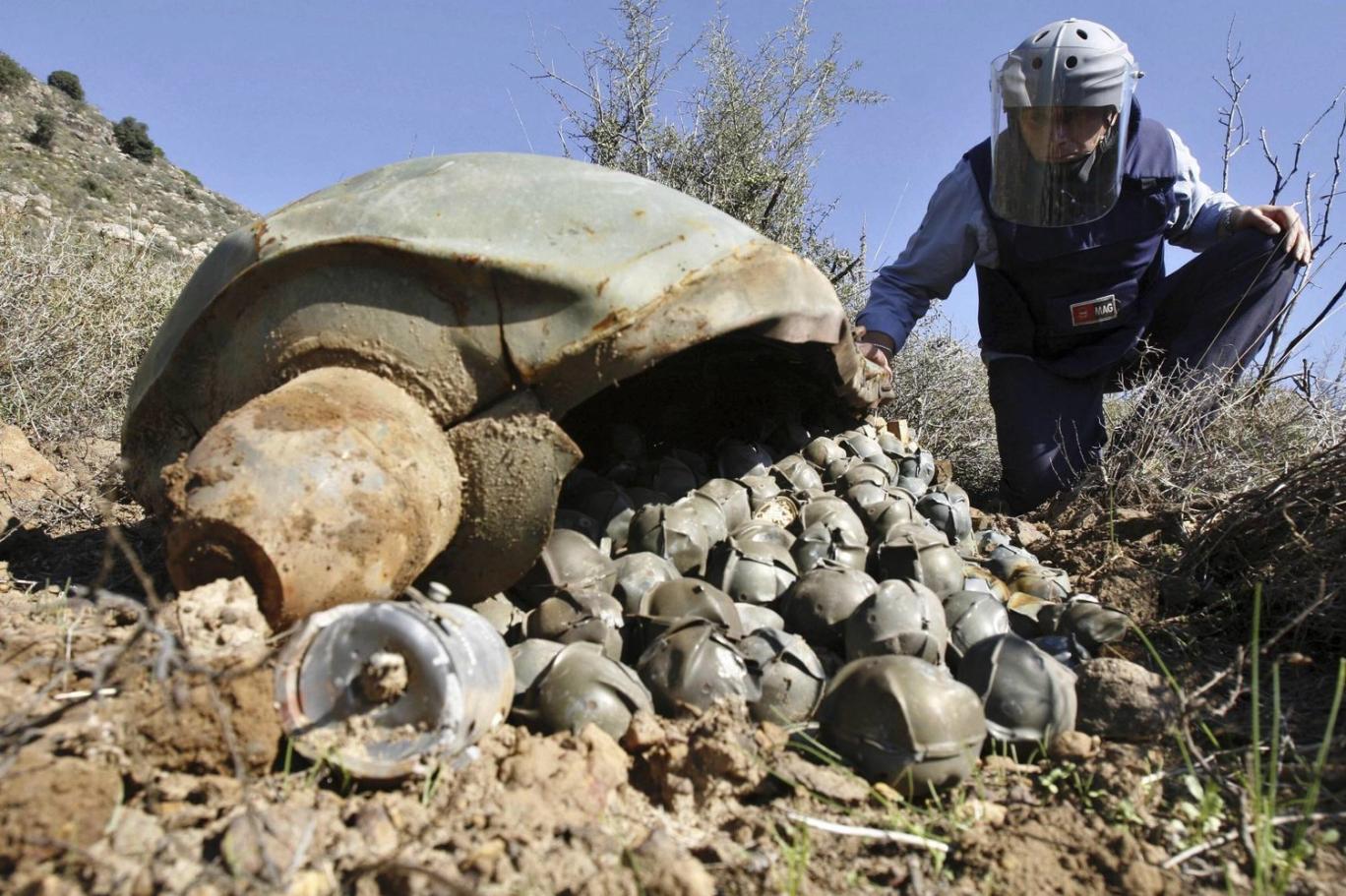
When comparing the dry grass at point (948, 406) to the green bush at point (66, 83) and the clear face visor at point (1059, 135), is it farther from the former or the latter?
the green bush at point (66, 83)

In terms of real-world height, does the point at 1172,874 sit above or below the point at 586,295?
below

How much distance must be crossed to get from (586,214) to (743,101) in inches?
222

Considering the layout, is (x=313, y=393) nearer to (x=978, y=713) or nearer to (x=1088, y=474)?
(x=978, y=713)

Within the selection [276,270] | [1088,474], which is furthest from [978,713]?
[1088,474]

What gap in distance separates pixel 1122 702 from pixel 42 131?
27.8 metres

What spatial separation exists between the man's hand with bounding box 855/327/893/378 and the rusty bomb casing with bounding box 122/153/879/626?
1706 mm

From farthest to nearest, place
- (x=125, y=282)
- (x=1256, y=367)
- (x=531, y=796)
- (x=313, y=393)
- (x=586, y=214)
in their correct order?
(x=125, y=282)
(x=1256, y=367)
(x=586, y=214)
(x=313, y=393)
(x=531, y=796)

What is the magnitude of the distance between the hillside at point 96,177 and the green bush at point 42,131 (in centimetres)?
11

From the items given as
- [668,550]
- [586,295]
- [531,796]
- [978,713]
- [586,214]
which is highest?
[586,214]

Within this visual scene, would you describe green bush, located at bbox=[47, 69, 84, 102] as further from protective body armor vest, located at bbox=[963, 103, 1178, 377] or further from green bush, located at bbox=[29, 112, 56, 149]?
protective body armor vest, located at bbox=[963, 103, 1178, 377]

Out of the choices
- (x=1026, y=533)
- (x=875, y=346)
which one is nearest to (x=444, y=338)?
(x=875, y=346)

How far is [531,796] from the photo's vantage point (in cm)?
170

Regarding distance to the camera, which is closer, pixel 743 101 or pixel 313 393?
pixel 313 393

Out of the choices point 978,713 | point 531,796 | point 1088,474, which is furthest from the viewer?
point 1088,474
